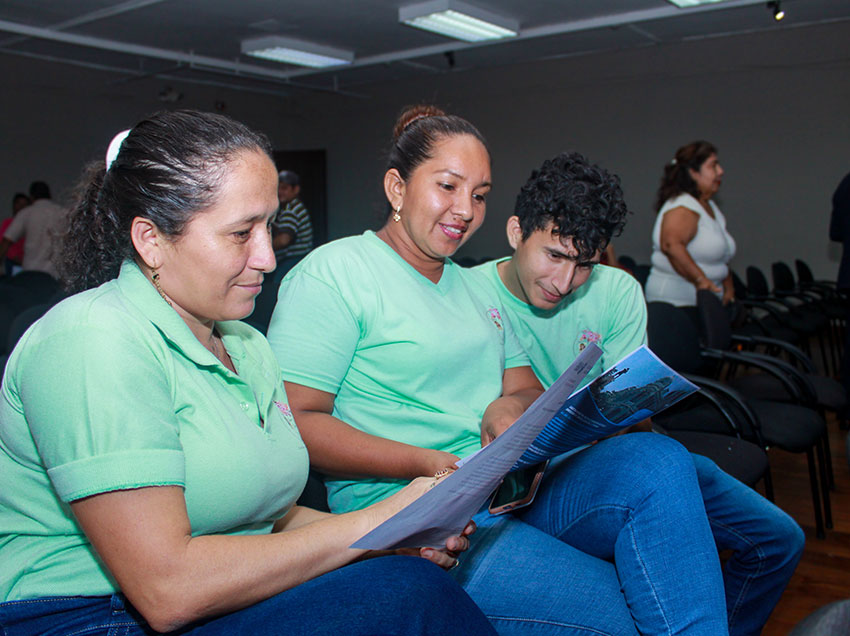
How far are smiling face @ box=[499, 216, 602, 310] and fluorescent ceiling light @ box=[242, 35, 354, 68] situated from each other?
5.91 metres

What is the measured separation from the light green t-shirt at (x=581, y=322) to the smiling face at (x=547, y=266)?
0.06 metres

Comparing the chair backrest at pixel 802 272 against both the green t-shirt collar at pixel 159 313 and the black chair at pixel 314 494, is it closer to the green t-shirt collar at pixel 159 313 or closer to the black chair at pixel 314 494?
the black chair at pixel 314 494

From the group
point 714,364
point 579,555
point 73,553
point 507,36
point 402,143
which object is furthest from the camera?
point 507,36

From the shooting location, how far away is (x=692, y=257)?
11.9 ft

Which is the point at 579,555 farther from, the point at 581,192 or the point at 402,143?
the point at 402,143

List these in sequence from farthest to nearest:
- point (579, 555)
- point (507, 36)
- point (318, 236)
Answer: point (318, 236) → point (507, 36) → point (579, 555)

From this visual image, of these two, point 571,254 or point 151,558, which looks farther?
point 571,254

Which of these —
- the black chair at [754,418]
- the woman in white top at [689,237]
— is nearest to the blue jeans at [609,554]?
the black chair at [754,418]

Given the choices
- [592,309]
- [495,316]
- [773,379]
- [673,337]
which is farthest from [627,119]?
[495,316]

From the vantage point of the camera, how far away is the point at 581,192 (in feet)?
5.22

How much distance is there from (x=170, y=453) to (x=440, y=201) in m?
0.86

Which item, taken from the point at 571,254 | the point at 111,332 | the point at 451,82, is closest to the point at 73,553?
the point at 111,332

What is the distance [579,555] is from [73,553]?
801mm

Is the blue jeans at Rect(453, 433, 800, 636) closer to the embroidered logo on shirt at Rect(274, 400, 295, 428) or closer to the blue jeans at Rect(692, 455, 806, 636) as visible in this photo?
the blue jeans at Rect(692, 455, 806, 636)
